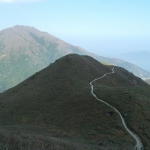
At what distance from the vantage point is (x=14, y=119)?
213 feet

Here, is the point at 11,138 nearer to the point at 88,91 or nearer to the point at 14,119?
the point at 14,119

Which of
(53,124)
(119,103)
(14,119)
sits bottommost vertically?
(14,119)

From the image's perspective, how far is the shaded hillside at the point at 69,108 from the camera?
1588 inches

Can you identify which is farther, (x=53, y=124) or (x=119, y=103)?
(x=119, y=103)

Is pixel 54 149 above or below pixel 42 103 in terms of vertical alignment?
above

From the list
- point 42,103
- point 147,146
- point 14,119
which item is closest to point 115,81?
point 42,103

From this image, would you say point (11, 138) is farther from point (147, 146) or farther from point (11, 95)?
point (11, 95)

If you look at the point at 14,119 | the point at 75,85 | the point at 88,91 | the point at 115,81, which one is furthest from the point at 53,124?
the point at 115,81

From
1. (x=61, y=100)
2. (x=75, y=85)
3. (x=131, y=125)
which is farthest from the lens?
(x=75, y=85)

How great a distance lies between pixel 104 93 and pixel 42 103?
2060 cm

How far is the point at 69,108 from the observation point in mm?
61500

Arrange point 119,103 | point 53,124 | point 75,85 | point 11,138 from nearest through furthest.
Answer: point 11,138 < point 53,124 < point 119,103 < point 75,85

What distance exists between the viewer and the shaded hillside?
40.3m

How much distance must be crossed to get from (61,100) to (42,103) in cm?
670
